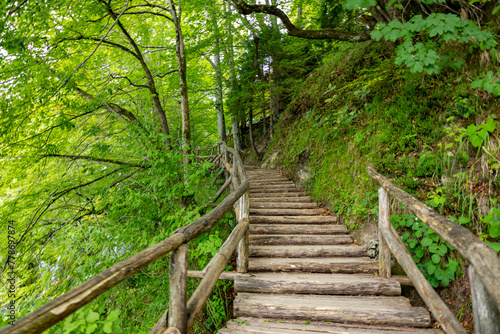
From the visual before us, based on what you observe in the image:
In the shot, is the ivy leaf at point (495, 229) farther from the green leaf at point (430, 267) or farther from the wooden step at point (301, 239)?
the wooden step at point (301, 239)

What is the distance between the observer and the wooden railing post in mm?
1461

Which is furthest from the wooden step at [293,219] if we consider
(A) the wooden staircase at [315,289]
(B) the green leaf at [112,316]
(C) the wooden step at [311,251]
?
(B) the green leaf at [112,316]

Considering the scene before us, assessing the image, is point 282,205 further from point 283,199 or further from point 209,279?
point 209,279

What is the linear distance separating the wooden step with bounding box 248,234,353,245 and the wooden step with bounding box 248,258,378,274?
586mm

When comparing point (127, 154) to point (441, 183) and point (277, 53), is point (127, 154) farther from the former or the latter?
point (277, 53)

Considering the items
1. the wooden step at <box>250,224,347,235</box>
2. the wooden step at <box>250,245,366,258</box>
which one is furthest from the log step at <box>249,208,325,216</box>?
the wooden step at <box>250,245,366,258</box>

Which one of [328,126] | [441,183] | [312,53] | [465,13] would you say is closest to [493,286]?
[441,183]

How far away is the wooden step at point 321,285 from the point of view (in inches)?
121

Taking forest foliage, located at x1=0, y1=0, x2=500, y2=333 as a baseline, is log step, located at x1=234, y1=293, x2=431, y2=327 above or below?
below

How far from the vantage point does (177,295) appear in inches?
64.5

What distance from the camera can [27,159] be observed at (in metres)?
4.44

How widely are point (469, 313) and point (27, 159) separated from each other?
21.8ft

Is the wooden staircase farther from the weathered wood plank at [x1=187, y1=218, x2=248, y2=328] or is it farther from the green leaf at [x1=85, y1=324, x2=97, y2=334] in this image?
the green leaf at [x1=85, y1=324, x2=97, y2=334]

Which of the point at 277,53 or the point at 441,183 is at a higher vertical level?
the point at 277,53
